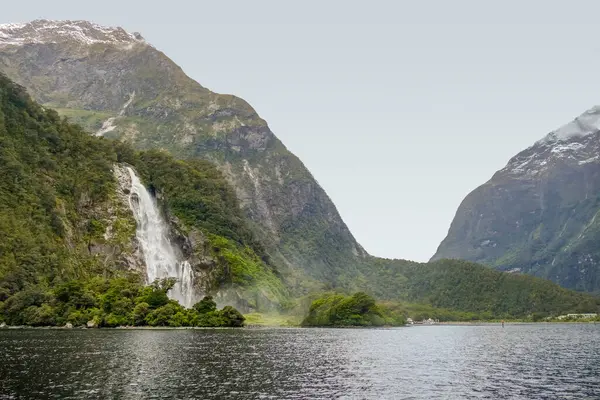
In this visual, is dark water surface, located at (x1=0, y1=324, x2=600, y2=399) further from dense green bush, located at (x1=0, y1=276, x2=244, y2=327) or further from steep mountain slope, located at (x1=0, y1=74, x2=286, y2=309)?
steep mountain slope, located at (x1=0, y1=74, x2=286, y2=309)

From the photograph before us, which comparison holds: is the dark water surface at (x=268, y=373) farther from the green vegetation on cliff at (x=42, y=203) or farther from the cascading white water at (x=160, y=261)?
the cascading white water at (x=160, y=261)

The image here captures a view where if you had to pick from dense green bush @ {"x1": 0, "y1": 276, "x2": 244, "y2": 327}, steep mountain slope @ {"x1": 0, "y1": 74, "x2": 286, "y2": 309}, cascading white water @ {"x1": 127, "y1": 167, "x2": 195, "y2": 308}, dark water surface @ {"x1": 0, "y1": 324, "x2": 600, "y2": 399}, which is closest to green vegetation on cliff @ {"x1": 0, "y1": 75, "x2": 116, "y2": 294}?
steep mountain slope @ {"x1": 0, "y1": 74, "x2": 286, "y2": 309}

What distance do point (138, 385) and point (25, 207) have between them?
130 m

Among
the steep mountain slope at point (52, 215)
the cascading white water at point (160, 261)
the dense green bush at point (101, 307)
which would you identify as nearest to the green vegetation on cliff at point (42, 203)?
the steep mountain slope at point (52, 215)

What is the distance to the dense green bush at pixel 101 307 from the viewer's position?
12925 cm

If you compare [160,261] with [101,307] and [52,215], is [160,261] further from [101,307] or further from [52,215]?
[101,307]

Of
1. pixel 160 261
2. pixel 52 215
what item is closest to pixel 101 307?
pixel 52 215

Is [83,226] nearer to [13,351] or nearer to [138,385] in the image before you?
[13,351]

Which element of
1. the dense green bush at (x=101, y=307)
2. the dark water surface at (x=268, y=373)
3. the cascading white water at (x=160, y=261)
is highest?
the cascading white water at (x=160, y=261)

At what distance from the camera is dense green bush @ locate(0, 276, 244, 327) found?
129m

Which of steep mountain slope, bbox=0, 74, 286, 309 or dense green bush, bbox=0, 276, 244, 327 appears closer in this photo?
dense green bush, bbox=0, 276, 244, 327

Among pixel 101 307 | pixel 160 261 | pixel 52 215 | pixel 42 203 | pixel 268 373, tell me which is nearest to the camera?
pixel 268 373

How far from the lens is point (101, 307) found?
139 m

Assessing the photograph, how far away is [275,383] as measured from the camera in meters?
50.9
